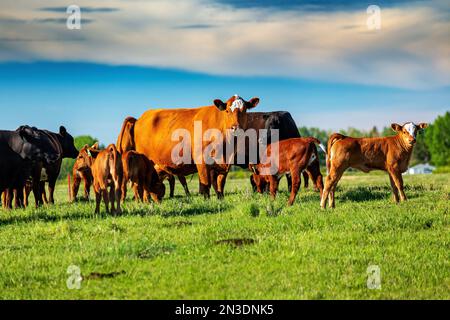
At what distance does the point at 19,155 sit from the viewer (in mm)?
16438

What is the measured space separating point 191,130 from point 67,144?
6494mm

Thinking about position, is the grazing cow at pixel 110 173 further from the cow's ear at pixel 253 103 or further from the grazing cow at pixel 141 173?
the cow's ear at pixel 253 103

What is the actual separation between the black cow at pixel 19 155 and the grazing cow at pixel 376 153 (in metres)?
7.14

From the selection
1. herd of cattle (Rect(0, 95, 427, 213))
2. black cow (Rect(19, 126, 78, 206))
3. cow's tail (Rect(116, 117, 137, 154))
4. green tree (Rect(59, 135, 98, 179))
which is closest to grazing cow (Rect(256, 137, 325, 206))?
herd of cattle (Rect(0, 95, 427, 213))

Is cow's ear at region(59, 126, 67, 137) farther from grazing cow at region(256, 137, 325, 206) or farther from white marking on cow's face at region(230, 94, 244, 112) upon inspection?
grazing cow at region(256, 137, 325, 206)

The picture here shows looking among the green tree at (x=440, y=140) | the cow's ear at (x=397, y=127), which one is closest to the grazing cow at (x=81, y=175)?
the cow's ear at (x=397, y=127)

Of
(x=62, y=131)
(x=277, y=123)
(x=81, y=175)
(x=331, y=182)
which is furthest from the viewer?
(x=62, y=131)

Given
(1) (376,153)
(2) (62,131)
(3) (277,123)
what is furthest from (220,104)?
(2) (62,131)

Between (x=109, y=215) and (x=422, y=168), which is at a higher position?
(x=109, y=215)

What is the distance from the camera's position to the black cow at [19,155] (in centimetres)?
1605

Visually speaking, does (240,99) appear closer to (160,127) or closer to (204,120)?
(204,120)

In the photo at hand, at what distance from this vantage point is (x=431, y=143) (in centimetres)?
12338

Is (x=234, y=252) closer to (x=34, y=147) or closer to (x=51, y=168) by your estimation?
(x=34, y=147)

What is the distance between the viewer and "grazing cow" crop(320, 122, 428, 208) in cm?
1605
